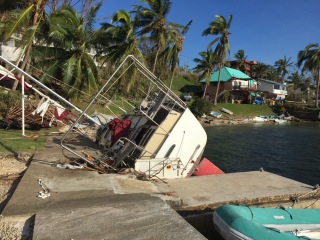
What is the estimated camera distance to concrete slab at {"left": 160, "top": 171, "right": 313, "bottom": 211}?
8578 millimetres

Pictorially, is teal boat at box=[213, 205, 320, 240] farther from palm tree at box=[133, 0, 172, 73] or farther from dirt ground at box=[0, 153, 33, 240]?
palm tree at box=[133, 0, 172, 73]

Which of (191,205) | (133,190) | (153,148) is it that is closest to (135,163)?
(153,148)

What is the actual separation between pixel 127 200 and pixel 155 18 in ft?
100

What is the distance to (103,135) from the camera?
12.9 metres

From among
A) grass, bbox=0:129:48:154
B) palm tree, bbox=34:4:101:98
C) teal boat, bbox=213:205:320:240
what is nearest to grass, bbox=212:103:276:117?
palm tree, bbox=34:4:101:98

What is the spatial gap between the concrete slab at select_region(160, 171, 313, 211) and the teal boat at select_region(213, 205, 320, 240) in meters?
1.38

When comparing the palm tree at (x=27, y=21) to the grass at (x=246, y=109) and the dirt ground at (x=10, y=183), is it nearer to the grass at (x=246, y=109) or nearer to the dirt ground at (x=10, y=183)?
the dirt ground at (x=10, y=183)

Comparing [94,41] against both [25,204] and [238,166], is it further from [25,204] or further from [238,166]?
[25,204]

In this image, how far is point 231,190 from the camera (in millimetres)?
9578

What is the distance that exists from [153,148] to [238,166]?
10.3 metres

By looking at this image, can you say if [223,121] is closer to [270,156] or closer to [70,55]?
[270,156]

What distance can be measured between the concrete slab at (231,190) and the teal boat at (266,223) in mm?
1384

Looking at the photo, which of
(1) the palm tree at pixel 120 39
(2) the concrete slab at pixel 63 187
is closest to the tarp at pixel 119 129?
(2) the concrete slab at pixel 63 187

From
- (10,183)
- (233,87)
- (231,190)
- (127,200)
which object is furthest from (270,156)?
(233,87)
